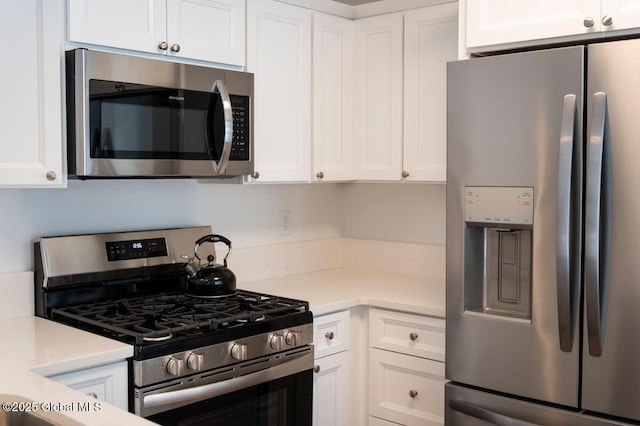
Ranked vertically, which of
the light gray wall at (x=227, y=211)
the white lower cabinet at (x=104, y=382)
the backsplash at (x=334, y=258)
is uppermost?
the light gray wall at (x=227, y=211)

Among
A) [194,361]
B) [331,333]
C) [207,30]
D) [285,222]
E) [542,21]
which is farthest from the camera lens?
[285,222]

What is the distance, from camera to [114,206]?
2.84 metres

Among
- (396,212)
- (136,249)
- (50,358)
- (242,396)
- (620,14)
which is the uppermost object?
(620,14)

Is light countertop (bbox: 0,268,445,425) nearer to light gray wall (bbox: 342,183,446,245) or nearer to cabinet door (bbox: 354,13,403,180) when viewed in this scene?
light gray wall (bbox: 342,183,446,245)

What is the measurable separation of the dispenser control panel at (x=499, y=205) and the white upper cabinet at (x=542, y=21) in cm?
50

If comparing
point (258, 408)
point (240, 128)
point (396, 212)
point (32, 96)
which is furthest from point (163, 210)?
point (396, 212)

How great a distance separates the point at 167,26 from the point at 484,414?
1.77 m

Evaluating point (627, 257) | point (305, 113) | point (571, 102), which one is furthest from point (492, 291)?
point (305, 113)

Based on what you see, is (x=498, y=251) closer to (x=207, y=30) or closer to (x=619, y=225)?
(x=619, y=225)

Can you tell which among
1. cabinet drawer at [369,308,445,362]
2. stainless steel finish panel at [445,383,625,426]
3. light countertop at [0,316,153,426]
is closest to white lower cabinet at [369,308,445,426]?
cabinet drawer at [369,308,445,362]

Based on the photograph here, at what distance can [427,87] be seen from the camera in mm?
3154

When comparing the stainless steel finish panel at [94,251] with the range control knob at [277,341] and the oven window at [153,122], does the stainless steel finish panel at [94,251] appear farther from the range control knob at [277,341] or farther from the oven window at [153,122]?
the range control knob at [277,341]

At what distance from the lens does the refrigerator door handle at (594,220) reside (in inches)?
82.9

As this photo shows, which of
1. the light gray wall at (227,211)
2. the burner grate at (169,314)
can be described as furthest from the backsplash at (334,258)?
the burner grate at (169,314)
